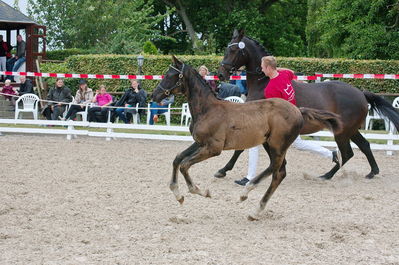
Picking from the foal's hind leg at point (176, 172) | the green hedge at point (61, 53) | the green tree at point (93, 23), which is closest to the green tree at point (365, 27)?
the green tree at point (93, 23)

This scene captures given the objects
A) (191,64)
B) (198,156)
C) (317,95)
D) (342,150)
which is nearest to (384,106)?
(342,150)

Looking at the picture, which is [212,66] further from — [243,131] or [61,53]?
[243,131]

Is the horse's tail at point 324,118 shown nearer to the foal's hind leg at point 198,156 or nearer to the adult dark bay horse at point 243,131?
the adult dark bay horse at point 243,131

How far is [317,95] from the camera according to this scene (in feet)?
28.3

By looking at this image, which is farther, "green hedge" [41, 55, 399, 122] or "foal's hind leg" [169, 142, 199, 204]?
"green hedge" [41, 55, 399, 122]

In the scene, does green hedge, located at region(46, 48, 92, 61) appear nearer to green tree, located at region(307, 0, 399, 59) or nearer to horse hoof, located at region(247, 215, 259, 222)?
green tree, located at region(307, 0, 399, 59)

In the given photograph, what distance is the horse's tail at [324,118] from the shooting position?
6.69 meters

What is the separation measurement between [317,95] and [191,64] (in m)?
10.5

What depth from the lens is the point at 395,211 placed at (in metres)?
6.75

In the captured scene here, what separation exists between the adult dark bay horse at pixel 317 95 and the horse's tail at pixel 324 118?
5.14 feet

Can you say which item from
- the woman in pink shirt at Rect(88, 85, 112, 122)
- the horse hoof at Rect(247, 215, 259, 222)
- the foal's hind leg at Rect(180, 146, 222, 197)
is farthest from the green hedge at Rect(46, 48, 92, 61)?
the horse hoof at Rect(247, 215, 259, 222)

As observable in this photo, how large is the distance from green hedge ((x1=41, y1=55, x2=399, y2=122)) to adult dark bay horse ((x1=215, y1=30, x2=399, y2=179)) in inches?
358

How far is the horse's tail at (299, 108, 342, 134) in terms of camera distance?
669 centimetres

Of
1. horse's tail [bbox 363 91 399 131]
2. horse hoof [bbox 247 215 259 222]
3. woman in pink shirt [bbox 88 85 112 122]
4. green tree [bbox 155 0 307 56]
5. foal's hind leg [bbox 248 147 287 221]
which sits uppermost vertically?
green tree [bbox 155 0 307 56]
